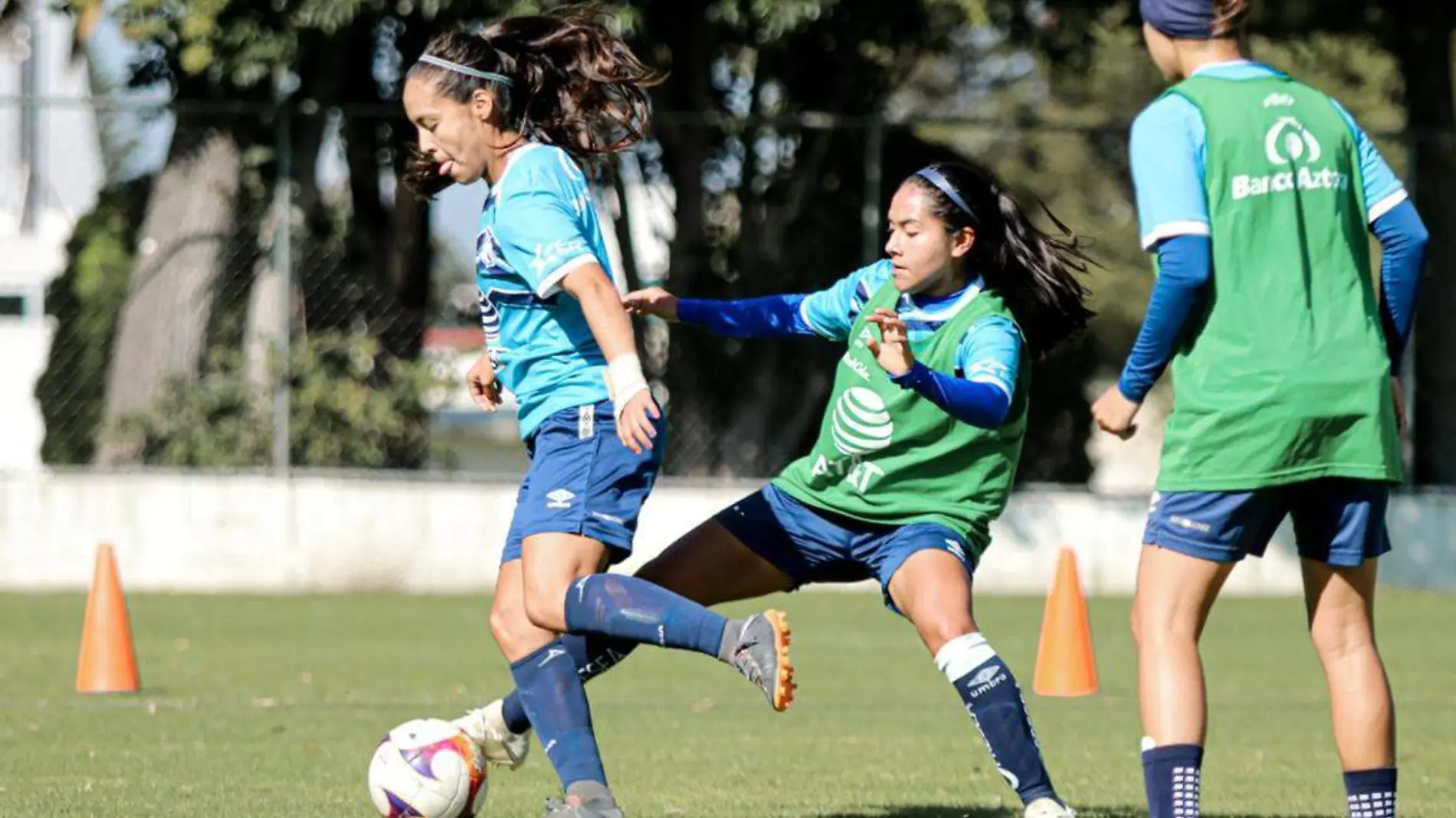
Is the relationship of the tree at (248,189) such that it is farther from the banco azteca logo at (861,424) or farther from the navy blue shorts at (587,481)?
the navy blue shorts at (587,481)

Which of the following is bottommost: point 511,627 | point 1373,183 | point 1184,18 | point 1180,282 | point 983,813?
point 983,813

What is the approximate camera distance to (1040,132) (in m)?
15.3

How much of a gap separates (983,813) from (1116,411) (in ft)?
6.35

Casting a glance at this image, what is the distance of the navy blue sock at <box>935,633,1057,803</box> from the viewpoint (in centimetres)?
534

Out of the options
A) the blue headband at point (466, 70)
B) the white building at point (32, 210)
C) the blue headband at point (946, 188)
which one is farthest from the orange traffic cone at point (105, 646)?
the white building at point (32, 210)

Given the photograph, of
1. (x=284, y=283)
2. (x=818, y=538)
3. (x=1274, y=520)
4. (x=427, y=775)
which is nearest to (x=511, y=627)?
(x=427, y=775)

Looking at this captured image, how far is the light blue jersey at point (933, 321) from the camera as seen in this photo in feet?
18.0

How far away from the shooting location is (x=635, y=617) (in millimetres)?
5160

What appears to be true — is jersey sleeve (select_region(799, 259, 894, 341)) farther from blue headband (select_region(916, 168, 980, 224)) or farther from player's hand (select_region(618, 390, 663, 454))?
player's hand (select_region(618, 390, 663, 454))

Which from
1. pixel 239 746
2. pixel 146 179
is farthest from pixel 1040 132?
pixel 239 746

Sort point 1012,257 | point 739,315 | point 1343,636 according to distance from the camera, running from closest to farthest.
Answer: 1. point 1343,636
2. point 1012,257
3. point 739,315

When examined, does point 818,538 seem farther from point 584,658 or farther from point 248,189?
point 248,189

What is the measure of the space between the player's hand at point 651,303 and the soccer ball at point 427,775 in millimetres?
1270

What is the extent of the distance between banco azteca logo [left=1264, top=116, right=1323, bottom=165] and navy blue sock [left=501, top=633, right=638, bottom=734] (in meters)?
2.10
